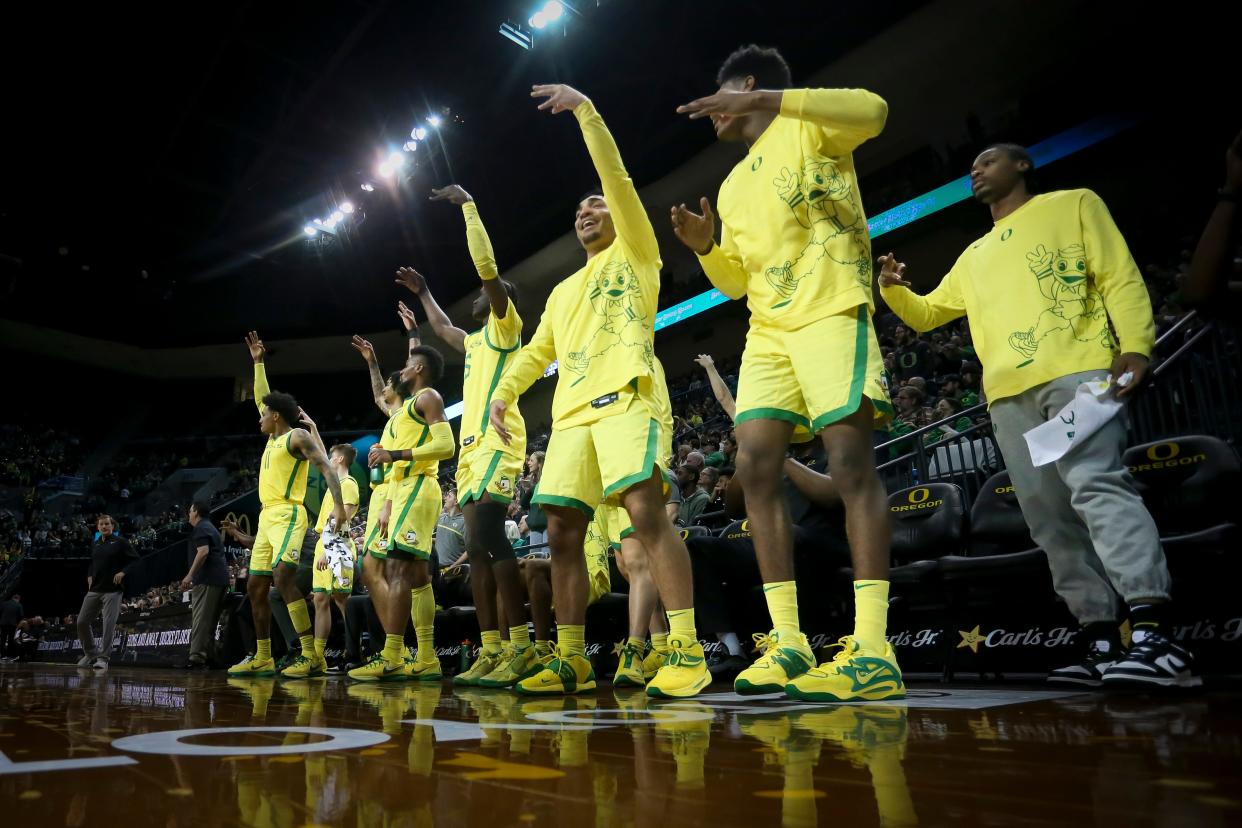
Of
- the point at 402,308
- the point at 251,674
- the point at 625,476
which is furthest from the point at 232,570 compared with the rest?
the point at 625,476

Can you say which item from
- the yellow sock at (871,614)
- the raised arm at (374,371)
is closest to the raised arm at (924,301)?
the yellow sock at (871,614)

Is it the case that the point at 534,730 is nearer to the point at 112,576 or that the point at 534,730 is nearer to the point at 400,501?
the point at 400,501

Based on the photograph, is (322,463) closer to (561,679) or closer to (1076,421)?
(561,679)

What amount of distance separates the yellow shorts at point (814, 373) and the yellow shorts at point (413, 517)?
7.48ft

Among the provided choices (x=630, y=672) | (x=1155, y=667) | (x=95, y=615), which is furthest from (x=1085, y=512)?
(x=95, y=615)

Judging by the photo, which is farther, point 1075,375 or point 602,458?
point 602,458

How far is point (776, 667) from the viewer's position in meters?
1.94

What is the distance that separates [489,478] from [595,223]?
1177 millimetres

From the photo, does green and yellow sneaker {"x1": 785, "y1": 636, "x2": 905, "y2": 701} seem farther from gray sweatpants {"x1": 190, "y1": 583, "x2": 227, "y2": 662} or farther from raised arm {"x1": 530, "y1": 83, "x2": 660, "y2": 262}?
gray sweatpants {"x1": 190, "y1": 583, "x2": 227, "y2": 662}

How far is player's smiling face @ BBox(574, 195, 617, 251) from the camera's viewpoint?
2.99 meters

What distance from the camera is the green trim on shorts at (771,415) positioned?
217 centimetres

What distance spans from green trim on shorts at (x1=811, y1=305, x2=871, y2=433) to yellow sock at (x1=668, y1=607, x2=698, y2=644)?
0.68 m

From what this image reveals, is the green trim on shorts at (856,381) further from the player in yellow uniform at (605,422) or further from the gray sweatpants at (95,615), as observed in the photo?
the gray sweatpants at (95,615)

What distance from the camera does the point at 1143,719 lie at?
53.2 inches
